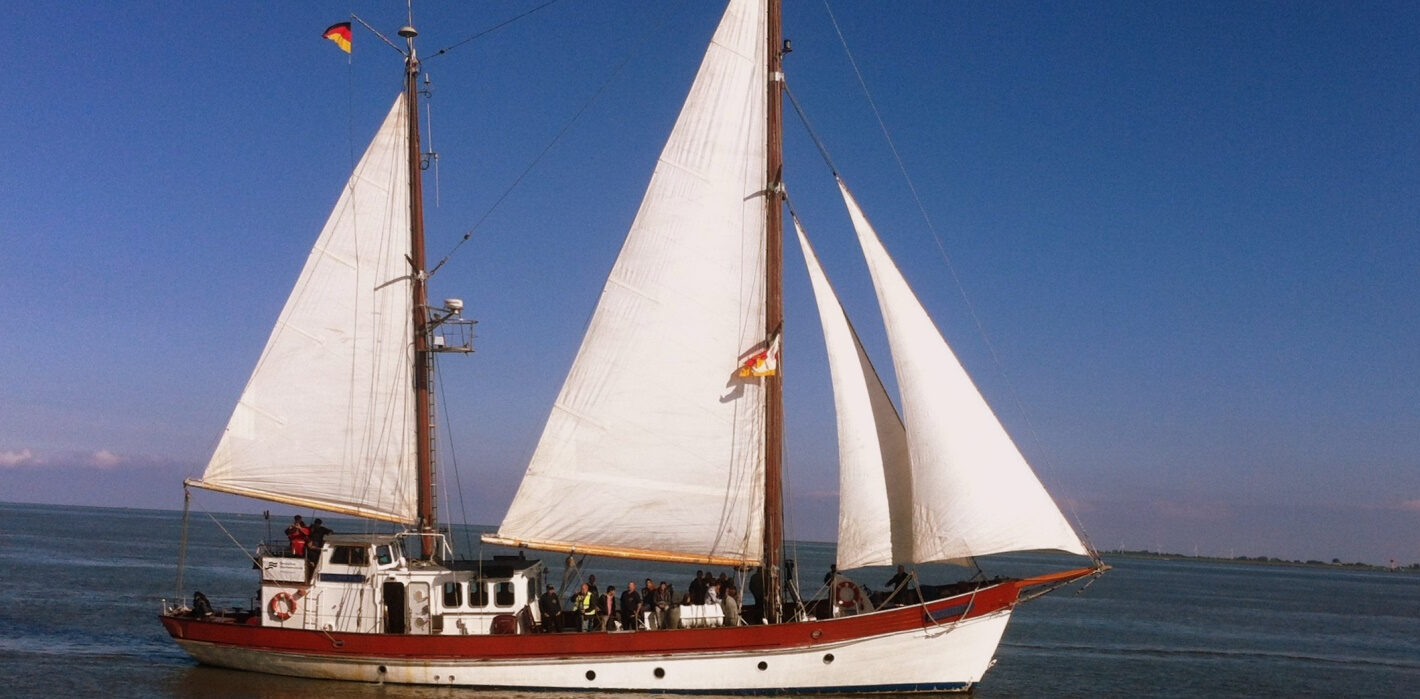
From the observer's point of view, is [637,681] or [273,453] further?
[273,453]

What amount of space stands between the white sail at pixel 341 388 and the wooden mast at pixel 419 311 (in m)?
0.25

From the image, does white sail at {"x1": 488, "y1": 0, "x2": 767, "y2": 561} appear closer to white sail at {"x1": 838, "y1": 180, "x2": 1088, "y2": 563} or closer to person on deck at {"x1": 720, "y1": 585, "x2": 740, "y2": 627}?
person on deck at {"x1": 720, "y1": 585, "x2": 740, "y2": 627}

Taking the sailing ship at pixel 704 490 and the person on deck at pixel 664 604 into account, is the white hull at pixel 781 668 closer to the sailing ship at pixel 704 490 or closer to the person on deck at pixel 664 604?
the sailing ship at pixel 704 490

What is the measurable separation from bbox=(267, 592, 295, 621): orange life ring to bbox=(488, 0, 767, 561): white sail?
5.45 m

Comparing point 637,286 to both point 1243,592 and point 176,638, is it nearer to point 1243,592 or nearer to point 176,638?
point 176,638

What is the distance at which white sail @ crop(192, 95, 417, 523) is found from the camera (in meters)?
28.8

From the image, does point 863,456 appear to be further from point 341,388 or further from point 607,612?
point 341,388

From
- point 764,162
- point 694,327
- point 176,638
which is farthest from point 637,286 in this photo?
point 176,638

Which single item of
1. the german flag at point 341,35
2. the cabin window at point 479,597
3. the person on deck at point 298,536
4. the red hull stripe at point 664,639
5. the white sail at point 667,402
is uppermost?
the german flag at point 341,35

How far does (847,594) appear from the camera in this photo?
84.2 ft

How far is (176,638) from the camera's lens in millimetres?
29031

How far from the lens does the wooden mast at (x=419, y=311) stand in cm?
2950

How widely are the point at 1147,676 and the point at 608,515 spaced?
20122 mm

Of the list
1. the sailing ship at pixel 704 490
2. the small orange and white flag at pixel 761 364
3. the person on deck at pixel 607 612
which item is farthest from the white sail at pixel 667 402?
the person on deck at pixel 607 612
